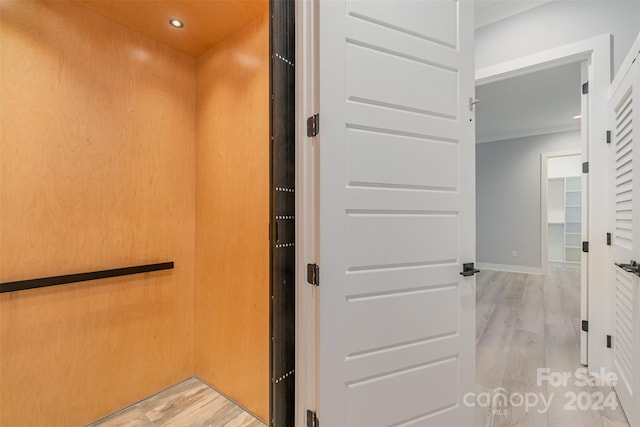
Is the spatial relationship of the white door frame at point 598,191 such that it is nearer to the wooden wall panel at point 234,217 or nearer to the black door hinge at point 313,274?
the black door hinge at point 313,274

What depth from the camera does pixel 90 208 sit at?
1.76 meters

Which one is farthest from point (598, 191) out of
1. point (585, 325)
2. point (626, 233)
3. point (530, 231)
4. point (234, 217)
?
point (530, 231)

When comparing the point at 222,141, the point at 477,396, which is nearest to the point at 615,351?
the point at 477,396

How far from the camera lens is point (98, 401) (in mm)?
1769

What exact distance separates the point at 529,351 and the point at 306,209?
2626 millimetres

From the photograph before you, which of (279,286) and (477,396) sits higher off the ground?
(279,286)

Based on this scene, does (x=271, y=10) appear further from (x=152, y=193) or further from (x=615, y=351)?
(x=615, y=351)

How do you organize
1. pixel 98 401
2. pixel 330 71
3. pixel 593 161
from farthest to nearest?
pixel 593 161
pixel 98 401
pixel 330 71

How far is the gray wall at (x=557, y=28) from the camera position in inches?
78.7

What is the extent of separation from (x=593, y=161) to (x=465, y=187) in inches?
59.2

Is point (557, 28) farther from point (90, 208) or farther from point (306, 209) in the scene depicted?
point (90, 208)

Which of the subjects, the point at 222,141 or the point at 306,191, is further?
the point at 222,141

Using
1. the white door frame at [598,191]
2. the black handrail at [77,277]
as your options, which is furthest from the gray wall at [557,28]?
the black handrail at [77,277]

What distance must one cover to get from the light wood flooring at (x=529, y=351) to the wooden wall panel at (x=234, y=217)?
4.87ft
